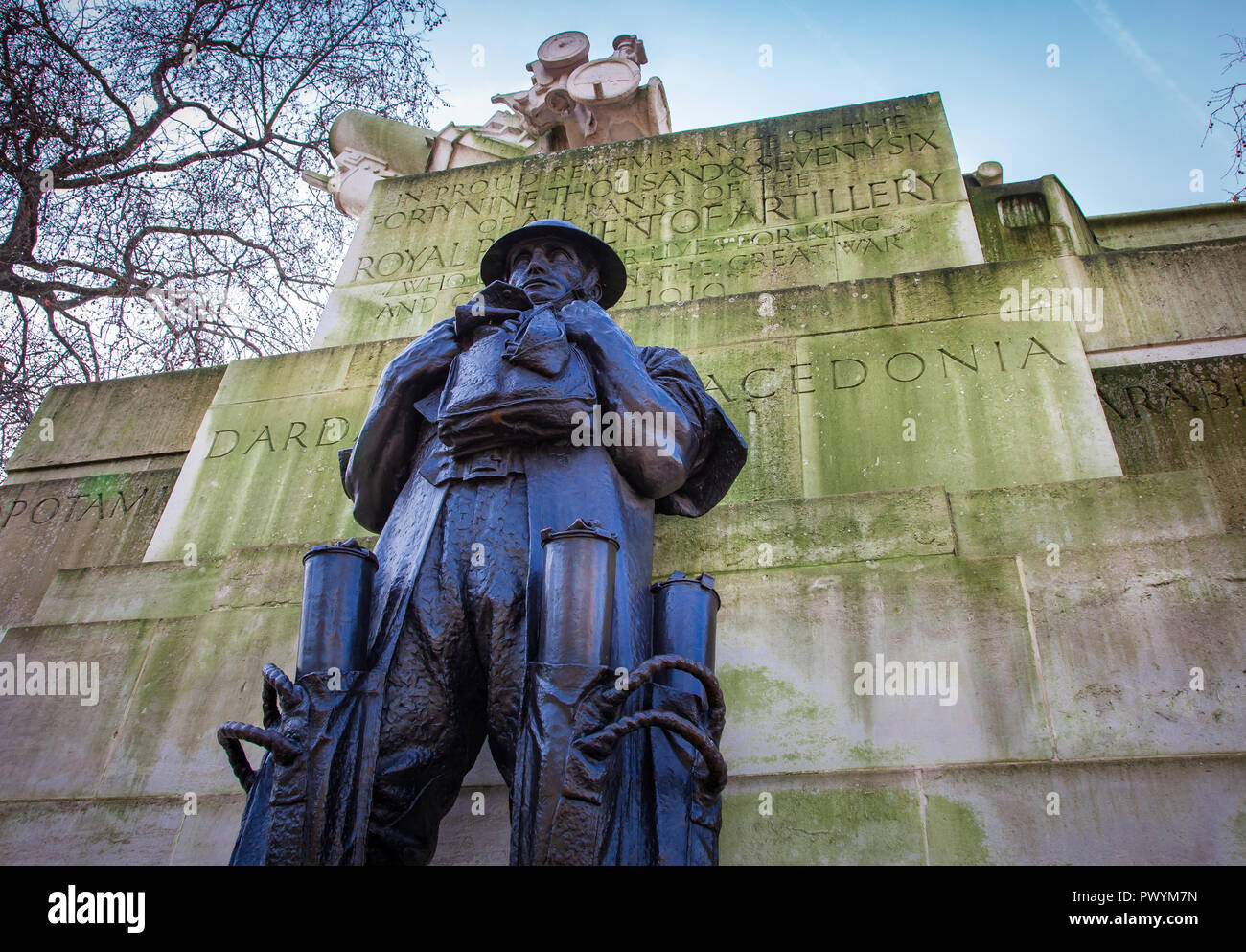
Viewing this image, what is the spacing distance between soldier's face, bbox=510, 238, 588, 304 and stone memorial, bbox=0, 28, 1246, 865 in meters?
0.51

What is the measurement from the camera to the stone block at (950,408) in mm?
5586

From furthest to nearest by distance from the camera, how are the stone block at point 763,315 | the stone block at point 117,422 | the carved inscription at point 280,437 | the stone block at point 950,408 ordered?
the stone block at point 117,422
the carved inscription at point 280,437
the stone block at point 763,315
the stone block at point 950,408

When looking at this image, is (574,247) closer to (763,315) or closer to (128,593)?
(763,315)

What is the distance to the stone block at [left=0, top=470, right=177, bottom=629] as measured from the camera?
6.64 metres

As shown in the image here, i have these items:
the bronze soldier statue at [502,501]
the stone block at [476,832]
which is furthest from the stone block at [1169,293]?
the stone block at [476,832]

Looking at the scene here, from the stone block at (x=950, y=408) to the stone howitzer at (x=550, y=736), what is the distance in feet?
8.77

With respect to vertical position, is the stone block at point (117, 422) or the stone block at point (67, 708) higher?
the stone block at point (117, 422)

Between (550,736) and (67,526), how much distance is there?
5.22 meters

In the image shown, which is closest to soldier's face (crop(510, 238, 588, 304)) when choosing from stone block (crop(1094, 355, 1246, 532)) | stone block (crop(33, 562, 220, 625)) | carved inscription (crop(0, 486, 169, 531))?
stone block (crop(33, 562, 220, 625))

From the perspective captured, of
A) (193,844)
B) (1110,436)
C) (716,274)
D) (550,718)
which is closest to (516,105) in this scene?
A: (716,274)

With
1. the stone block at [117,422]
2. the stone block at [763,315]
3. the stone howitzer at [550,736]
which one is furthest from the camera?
the stone block at [117,422]

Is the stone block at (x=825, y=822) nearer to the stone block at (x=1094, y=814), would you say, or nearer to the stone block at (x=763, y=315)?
the stone block at (x=1094, y=814)
